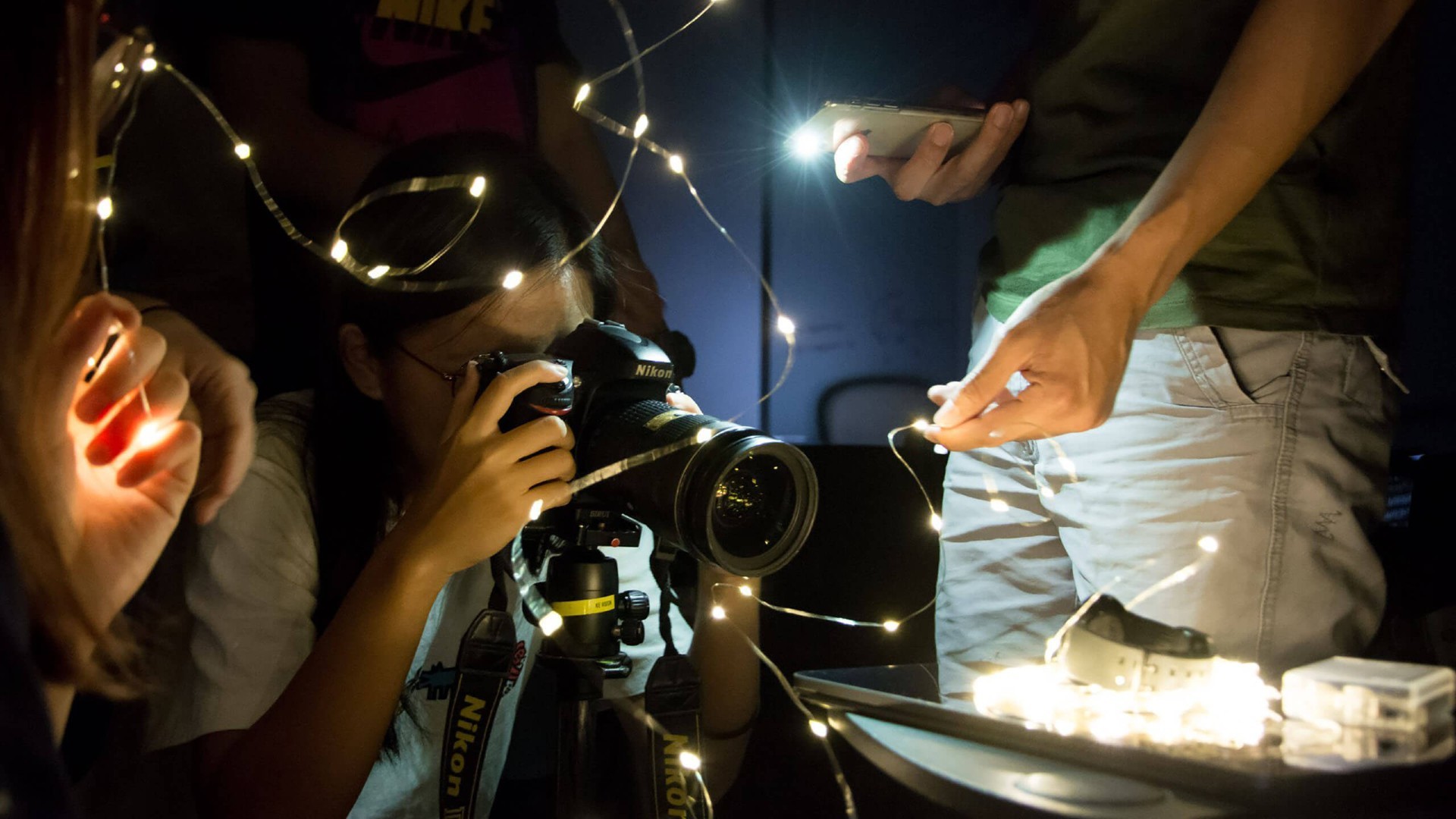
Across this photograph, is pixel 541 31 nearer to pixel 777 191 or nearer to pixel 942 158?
pixel 777 191

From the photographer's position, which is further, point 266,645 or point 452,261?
point 452,261

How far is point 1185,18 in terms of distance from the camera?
28.1 inches

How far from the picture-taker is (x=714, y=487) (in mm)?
650

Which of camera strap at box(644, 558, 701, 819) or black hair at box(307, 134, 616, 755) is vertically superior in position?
black hair at box(307, 134, 616, 755)

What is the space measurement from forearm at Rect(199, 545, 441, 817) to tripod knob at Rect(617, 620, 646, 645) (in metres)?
0.16

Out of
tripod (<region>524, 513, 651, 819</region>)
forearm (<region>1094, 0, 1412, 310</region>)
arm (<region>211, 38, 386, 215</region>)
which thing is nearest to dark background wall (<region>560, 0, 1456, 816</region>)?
arm (<region>211, 38, 386, 215</region>)

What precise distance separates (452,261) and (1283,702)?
824 millimetres

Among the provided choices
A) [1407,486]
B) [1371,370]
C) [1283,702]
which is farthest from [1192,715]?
[1407,486]

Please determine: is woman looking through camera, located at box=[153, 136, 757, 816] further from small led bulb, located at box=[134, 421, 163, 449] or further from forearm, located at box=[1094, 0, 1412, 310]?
forearm, located at box=[1094, 0, 1412, 310]

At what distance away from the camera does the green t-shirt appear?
68 centimetres

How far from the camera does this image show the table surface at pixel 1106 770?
1.35ft

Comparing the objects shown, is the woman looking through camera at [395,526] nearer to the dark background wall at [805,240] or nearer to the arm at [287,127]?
the arm at [287,127]

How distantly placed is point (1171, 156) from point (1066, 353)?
248mm

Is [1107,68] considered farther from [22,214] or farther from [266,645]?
[266,645]
